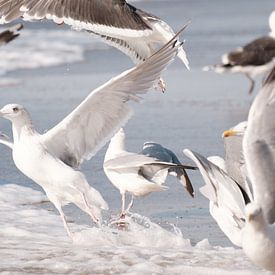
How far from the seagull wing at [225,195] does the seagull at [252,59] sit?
31.4 inches

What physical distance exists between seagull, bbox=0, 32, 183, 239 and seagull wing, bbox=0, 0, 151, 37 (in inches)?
57.7

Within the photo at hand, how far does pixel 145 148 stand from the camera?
25.4 feet

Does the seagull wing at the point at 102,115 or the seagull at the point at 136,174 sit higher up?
the seagull wing at the point at 102,115

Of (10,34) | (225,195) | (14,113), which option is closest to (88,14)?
(10,34)

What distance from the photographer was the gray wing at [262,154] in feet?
17.8

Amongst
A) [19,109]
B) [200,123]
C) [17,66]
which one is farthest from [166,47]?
[17,66]

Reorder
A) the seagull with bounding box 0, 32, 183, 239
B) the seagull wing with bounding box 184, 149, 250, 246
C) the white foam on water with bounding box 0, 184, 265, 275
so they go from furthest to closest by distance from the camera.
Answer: the seagull with bounding box 0, 32, 183, 239 < the white foam on water with bounding box 0, 184, 265, 275 < the seagull wing with bounding box 184, 149, 250, 246

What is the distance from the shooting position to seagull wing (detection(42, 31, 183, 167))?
275 inches

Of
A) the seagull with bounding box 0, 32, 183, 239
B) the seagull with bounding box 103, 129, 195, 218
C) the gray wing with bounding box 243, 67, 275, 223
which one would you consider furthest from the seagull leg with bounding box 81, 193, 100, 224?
the gray wing with bounding box 243, 67, 275, 223

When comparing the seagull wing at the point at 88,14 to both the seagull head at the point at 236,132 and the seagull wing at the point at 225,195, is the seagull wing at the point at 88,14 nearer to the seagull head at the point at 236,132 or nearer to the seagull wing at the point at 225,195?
the seagull head at the point at 236,132

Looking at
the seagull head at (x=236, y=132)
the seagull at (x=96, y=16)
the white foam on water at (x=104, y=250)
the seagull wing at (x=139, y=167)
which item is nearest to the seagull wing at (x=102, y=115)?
the seagull wing at (x=139, y=167)

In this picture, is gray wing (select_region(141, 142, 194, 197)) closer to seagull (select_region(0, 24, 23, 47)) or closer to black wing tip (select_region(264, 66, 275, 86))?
seagull (select_region(0, 24, 23, 47))

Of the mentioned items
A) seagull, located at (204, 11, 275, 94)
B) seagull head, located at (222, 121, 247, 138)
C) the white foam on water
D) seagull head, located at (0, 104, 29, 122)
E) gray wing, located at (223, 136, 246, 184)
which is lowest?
the white foam on water

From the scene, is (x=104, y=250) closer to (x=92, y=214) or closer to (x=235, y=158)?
(x=92, y=214)
